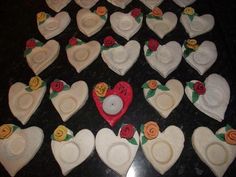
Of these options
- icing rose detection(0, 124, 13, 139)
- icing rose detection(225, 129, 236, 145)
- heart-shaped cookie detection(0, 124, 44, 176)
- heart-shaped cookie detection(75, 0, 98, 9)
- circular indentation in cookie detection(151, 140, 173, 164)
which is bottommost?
heart-shaped cookie detection(0, 124, 44, 176)

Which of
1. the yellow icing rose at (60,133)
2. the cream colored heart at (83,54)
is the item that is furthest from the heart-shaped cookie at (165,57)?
the yellow icing rose at (60,133)

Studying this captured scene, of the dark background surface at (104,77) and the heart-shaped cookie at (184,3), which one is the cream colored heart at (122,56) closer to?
the dark background surface at (104,77)

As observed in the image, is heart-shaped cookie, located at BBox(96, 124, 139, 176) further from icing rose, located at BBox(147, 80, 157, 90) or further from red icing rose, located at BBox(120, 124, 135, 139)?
icing rose, located at BBox(147, 80, 157, 90)

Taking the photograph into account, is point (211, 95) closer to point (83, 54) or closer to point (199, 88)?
point (199, 88)

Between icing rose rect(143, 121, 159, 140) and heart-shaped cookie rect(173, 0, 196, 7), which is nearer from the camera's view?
icing rose rect(143, 121, 159, 140)

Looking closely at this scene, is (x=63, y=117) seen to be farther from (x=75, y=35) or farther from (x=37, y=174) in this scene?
(x=75, y=35)

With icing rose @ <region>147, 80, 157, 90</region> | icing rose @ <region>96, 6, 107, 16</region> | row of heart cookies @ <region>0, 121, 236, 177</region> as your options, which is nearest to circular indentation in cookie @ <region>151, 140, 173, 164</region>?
row of heart cookies @ <region>0, 121, 236, 177</region>
